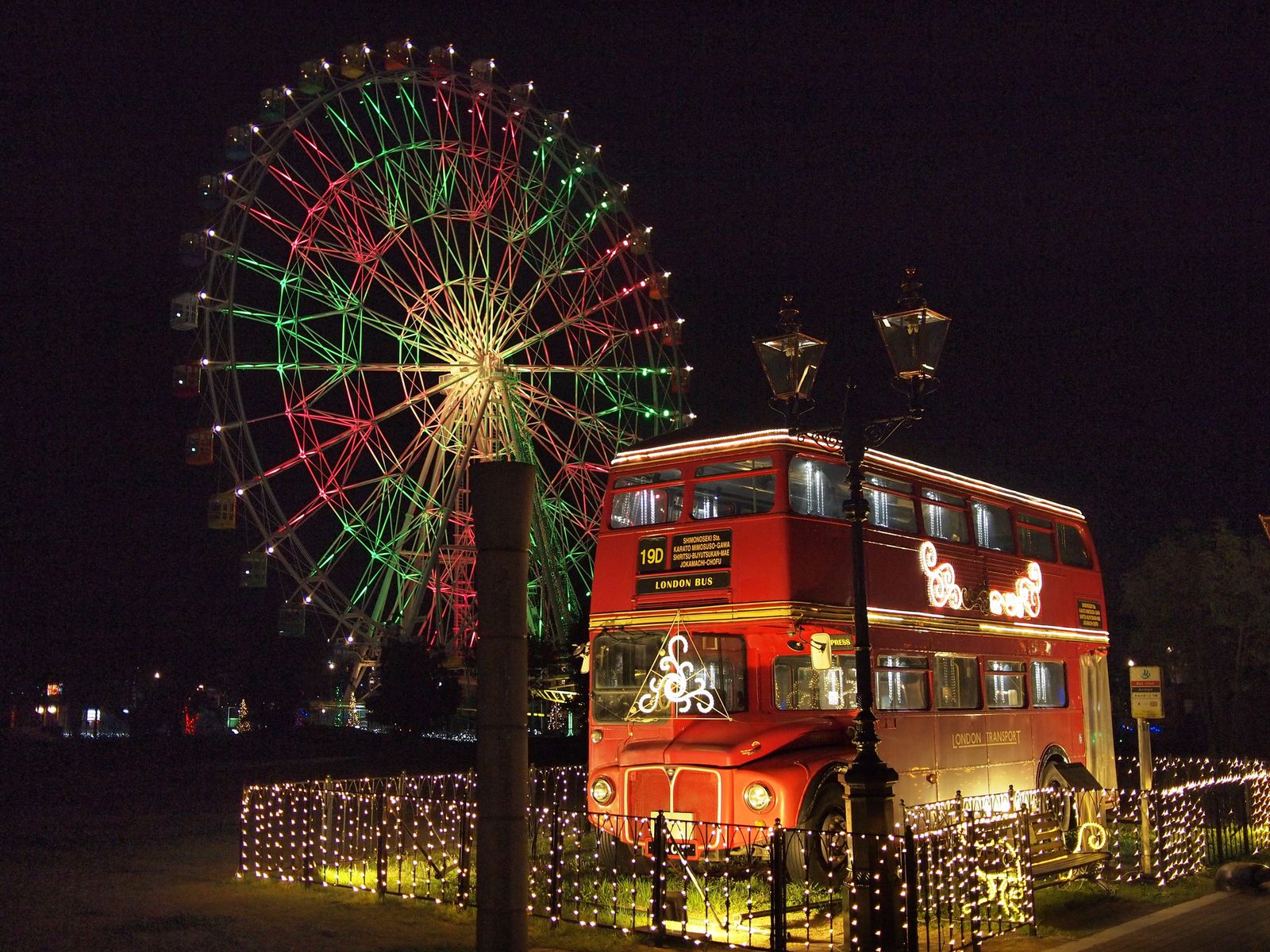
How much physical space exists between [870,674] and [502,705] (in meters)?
3.45

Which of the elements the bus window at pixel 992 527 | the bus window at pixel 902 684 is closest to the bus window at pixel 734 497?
the bus window at pixel 902 684

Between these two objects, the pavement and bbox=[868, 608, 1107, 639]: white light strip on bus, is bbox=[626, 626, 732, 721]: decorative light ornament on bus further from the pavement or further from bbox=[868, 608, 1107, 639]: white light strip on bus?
the pavement

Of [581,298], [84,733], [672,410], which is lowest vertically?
[84,733]

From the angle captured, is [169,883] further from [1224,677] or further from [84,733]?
[84,733]

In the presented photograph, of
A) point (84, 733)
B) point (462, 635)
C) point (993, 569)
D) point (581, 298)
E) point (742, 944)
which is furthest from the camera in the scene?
point (84, 733)

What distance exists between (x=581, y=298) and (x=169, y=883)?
683 inches

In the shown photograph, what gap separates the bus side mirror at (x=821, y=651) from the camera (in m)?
12.0

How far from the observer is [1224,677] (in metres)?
42.0

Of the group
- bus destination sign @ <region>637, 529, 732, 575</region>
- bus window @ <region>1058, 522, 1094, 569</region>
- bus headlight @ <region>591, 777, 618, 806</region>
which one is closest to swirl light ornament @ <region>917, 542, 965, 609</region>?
bus destination sign @ <region>637, 529, 732, 575</region>

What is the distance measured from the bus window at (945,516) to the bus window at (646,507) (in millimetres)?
3135

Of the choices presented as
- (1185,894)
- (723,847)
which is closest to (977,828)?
(723,847)

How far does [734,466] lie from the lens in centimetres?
1274

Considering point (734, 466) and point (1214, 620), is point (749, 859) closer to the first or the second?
point (734, 466)

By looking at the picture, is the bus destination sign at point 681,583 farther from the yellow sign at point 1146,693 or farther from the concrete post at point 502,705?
the yellow sign at point 1146,693
